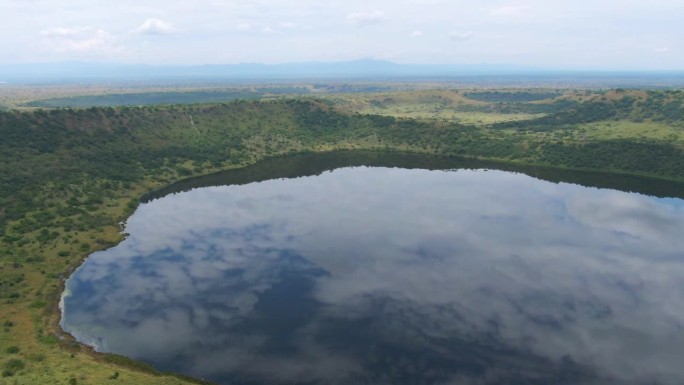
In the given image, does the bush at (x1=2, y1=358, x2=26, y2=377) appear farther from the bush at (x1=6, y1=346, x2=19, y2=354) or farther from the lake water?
the lake water

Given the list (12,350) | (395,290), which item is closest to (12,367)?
(12,350)

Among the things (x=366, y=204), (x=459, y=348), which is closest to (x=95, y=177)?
(x=366, y=204)

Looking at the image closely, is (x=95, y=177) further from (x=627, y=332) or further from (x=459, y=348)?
(x=627, y=332)

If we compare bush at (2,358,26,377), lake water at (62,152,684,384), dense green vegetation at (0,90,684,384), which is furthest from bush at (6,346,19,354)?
lake water at (62,152,684,384)

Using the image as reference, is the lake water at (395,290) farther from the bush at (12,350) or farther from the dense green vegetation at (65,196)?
the bush at (12,350)

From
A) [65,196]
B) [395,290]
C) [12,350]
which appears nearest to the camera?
[12,350]

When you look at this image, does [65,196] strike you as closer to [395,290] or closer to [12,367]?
[12,367]

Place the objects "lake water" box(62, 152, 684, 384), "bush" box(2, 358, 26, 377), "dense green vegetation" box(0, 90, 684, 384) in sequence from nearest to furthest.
→ "bush" box(2, 358, 26, 377) → "dense green vegetation" box(0, 90, 684, 384) → "lake water" box(62, 152, 684, 384)

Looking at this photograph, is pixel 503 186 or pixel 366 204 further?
pixel 503 186
